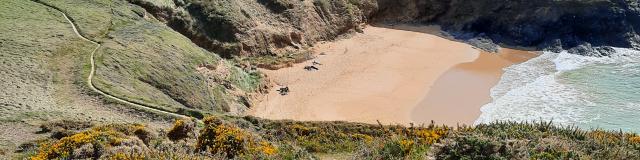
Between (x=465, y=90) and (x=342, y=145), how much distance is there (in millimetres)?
18263

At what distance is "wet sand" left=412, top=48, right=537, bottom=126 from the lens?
29.9 m

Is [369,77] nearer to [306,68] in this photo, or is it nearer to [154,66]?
[306,68]

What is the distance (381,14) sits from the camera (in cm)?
4756

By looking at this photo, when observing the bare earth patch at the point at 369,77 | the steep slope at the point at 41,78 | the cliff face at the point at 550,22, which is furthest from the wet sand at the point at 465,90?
Answer: the steep slope at the point at 41,78

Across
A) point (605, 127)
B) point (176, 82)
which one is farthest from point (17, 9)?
point (605, 127)

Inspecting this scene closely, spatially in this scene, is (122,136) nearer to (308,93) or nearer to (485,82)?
(308,93)

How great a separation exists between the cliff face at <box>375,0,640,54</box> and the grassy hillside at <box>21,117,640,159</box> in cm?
2868

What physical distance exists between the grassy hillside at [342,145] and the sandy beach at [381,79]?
12.1 metres

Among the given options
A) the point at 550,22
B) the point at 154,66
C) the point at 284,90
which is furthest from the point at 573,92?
the point at 154,66

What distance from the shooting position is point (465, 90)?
3391cm

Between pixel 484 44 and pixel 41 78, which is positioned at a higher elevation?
pixel 41 78

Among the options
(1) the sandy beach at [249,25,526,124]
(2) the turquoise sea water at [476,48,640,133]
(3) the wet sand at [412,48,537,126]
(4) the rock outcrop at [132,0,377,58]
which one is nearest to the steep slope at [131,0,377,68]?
(4) the rock outcrop at [132,0,377,58]

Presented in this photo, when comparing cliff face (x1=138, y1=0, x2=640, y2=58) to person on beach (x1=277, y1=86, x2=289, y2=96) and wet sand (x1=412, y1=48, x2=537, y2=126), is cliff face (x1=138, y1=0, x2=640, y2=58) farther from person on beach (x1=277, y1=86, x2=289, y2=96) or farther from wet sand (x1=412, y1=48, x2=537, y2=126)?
person on beach (x1=277, y1=86, x2=289, y2=96)

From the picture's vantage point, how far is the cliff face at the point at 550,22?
4384 cm
